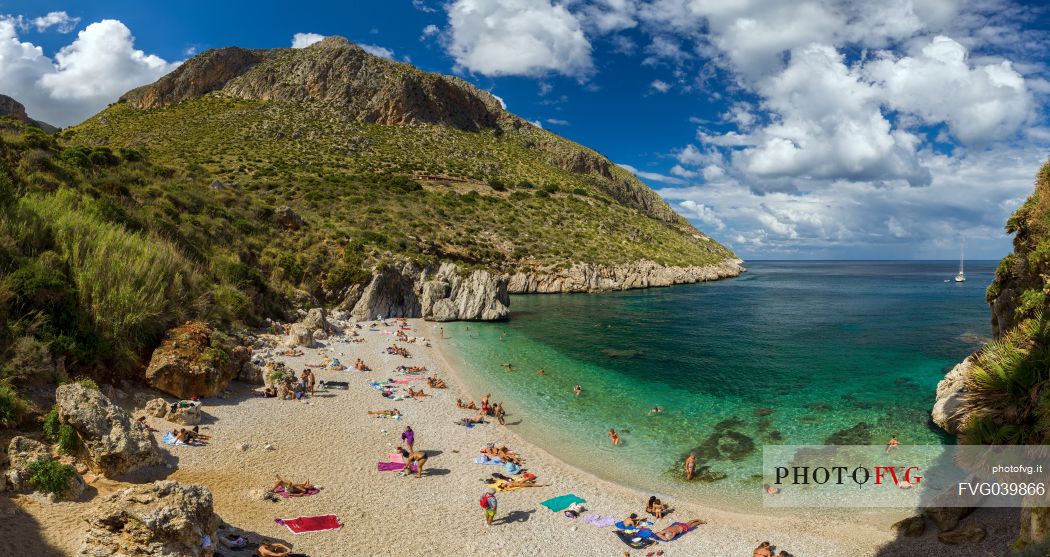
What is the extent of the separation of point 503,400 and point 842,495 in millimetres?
12498

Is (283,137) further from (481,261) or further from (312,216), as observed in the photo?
(481,261)

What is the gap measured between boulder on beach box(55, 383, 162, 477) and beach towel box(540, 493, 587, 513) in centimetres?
962

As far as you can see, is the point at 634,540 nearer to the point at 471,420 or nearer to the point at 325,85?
the point at 471,420

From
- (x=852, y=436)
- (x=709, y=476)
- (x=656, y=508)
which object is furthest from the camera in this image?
(x=852, y=436)

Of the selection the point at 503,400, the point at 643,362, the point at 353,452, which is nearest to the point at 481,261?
the point at 643,362

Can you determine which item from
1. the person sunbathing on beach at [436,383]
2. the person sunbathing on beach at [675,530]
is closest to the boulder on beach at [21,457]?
the person sunbathing on beach at [675,530]

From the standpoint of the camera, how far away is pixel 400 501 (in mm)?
11281

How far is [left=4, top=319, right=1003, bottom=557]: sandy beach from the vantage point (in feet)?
31.2

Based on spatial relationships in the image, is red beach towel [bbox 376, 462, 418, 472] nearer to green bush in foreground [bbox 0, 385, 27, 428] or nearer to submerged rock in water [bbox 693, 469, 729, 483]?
green bush in foreground [bbox 0, 385, 27, 428]

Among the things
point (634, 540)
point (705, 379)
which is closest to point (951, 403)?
point (705, 379)

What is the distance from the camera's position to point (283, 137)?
7169 cm

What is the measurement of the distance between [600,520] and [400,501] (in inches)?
198

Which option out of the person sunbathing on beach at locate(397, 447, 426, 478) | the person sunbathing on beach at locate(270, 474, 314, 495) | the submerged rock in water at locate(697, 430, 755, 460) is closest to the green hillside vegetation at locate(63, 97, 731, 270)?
the person sunbathing on beach at locate(397, 447, 426, 478)

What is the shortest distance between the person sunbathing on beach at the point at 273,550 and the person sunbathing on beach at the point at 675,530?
7.91 m
